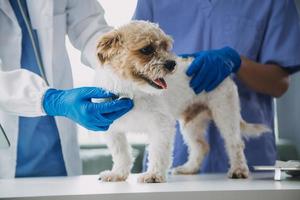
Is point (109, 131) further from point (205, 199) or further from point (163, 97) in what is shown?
point (205, 199)

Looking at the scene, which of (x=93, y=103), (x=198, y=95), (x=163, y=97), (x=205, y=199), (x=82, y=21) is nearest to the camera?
(x=205, y=199)

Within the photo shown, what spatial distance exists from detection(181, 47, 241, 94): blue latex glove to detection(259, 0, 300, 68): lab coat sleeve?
10.2 inches

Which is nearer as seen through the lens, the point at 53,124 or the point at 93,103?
the point at 93,103

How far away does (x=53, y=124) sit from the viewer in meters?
1.28

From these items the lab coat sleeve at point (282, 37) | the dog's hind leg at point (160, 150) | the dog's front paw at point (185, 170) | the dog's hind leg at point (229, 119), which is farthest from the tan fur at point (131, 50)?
the lab coat sleeve at point (282, 37)

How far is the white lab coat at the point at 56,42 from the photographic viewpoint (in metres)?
1.19

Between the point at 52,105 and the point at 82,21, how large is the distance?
1.43 ft

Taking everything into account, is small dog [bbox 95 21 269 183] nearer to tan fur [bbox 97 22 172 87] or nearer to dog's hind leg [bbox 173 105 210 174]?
tan fur [bbox 97 22 172 87]

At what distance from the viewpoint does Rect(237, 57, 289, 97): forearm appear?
1305mm

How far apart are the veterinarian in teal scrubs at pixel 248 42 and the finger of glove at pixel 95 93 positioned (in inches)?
19.7

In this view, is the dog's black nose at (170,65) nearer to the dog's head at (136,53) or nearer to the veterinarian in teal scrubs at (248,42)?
the dog's head at (136,53)

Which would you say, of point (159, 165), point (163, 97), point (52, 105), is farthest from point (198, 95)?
point (52, 105)

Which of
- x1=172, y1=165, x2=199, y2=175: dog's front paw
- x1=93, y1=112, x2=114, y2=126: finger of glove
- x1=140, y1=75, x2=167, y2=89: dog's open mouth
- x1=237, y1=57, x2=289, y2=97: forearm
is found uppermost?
x1=237, y1=57, x2=289, y2=97: forearm

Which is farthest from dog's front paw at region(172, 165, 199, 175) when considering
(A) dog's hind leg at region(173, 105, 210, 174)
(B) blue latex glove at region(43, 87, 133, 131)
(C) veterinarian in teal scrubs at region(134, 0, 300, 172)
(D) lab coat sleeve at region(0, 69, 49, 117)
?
(D) lab coat sleeve at region(0, 69, 49, 117)
